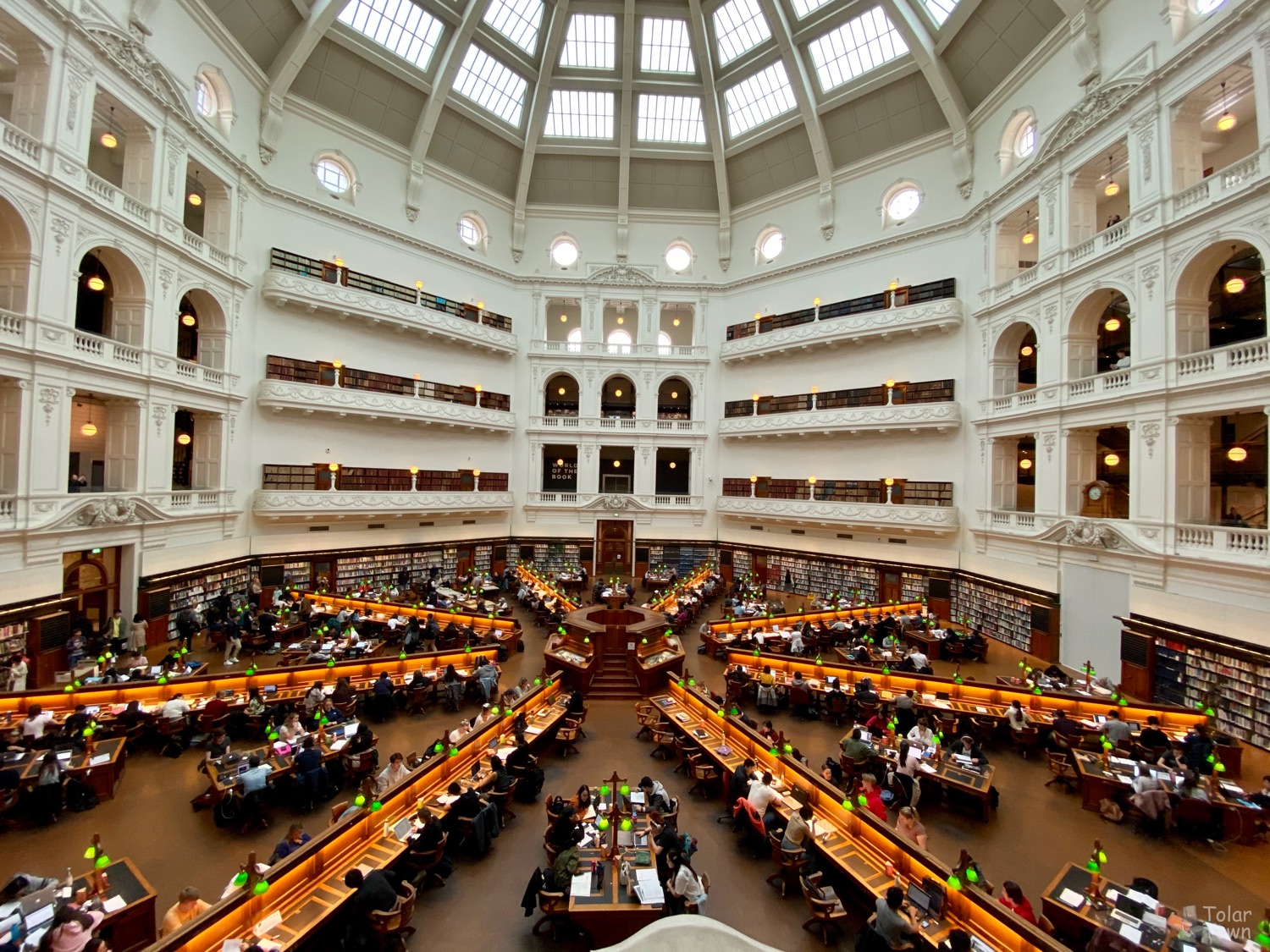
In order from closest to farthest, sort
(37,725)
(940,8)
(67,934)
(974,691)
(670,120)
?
(67,934), (37,725), (974,691), (940,8), (670,120)

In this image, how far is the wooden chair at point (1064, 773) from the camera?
9.59 meters

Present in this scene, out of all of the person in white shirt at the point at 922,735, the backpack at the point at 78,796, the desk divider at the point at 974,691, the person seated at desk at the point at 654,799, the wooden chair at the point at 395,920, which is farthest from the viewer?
the desk divider at the point at 974,691

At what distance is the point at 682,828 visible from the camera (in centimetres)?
860

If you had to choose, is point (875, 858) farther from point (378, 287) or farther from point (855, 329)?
point (378, 287)

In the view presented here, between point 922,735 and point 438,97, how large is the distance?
25.5m

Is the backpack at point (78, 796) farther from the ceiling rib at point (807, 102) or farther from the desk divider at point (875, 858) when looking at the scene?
the ceiling rib at point (807, 102)

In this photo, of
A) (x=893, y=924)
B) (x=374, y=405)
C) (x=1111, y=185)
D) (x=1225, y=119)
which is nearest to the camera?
(x=893, y=924)

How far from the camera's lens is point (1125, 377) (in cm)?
1402

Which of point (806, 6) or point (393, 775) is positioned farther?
point (806, 6)

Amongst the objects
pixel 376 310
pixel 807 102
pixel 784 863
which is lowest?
pixel 784 863

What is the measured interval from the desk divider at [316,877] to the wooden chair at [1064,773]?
9.92 meters

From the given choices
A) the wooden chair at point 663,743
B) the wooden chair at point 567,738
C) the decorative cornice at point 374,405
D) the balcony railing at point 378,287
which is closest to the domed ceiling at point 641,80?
the balcony railing at point 378,287

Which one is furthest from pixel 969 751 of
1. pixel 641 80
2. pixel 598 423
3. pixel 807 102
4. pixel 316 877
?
pixel 641 80

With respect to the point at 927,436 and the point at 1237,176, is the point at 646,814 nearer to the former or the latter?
the point at 1237,176
